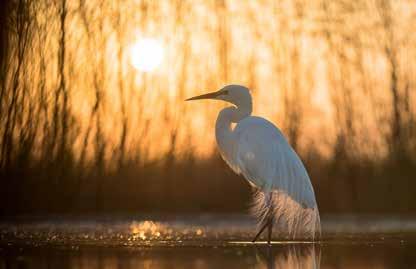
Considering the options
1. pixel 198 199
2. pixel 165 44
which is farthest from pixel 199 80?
pixel 198 199

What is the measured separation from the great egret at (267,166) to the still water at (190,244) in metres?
0.20

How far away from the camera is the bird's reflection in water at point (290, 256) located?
13.8 feet

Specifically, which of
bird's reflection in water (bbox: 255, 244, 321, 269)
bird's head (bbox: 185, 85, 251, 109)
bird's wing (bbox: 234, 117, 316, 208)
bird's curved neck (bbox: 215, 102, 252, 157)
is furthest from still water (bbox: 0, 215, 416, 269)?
bird's head (bbox: 185, 85, 251, 109)

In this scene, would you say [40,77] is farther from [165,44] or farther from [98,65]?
[165,44]

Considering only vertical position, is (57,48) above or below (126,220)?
above

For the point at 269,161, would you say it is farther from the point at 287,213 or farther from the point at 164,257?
the point at 164,257

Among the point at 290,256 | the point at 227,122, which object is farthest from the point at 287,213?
the point at 290,256

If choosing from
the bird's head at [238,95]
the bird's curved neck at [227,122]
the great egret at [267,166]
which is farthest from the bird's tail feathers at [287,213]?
the bird's head at [238,95]

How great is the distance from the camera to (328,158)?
7.99 meters

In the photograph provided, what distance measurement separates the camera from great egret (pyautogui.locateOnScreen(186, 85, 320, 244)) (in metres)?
5.92

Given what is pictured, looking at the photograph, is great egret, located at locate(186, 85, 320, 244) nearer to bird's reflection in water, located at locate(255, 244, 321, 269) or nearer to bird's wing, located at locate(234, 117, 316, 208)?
bird's wing, located at locate(234, 117, 316, 208)

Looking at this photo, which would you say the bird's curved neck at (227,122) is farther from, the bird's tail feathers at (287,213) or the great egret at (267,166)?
the bird's tail feathers at (287,213)

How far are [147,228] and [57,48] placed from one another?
2008mm

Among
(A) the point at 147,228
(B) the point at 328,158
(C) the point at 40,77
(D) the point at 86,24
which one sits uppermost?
(D) the point at 86,24
